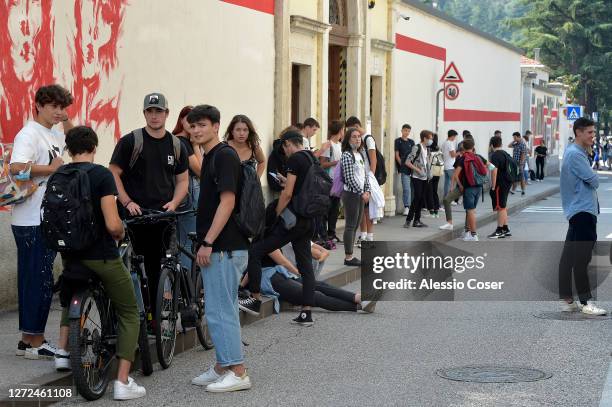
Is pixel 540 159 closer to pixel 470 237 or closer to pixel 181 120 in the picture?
pixel 470 237

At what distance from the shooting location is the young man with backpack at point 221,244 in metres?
7.67

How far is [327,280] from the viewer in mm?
13203

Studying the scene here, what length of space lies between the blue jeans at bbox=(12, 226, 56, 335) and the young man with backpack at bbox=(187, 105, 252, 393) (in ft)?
4.12

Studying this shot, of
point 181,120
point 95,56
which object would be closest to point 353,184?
point 95,56

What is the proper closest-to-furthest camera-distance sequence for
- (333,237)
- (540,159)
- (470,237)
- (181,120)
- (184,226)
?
1. (184,226)
2. (181,120)
3. (333,237)
4. (470,237)
5. (540,159)

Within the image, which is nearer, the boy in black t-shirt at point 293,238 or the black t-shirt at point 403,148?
the boy in black t-shirt at point 293,238

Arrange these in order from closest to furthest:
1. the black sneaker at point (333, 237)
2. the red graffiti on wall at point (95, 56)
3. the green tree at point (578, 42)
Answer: the red graffiti on wall at point (95, 56) < the black sneaker at point (333, 237) < the green tree at point (578, 42)

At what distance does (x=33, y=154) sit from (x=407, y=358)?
3.10 m

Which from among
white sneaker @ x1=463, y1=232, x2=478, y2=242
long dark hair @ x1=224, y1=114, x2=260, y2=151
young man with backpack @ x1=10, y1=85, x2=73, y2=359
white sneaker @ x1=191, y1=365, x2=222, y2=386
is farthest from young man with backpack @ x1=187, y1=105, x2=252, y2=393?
white sneaker @ x1=463, y1=232, x2=478, y2=242

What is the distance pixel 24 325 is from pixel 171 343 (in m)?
1.06

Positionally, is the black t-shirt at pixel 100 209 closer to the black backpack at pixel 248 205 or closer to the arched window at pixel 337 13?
the black backpack at pixel 248 205

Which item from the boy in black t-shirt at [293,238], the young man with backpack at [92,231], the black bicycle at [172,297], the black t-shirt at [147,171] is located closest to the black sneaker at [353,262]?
the boy in black t-shirt at [293,238]

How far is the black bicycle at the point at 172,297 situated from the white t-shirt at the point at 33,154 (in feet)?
2.26

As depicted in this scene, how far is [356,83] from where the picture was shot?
21.6 meters
